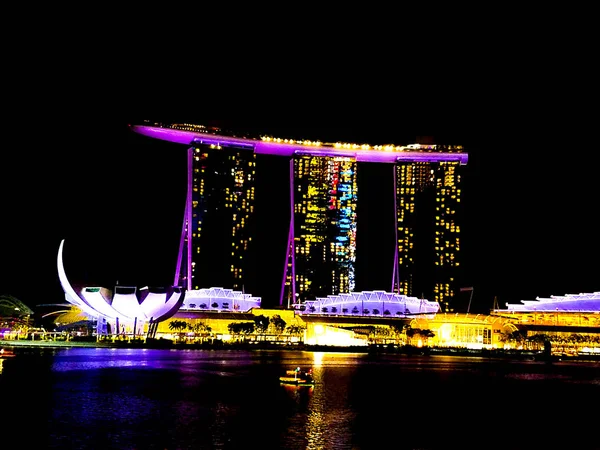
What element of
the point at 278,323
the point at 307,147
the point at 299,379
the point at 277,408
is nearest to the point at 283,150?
the point at 307,147

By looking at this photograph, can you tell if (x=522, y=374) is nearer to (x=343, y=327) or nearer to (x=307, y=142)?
(x=343, y=327)

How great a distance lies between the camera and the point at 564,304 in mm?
94438

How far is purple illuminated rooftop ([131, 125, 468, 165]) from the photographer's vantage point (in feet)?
307

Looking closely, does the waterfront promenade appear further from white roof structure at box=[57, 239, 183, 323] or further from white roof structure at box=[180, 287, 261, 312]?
white roof structure at box=[180, 287, 261, 312]

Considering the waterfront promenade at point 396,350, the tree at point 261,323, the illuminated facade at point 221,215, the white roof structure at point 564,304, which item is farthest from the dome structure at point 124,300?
the white roof structure at point 564,304

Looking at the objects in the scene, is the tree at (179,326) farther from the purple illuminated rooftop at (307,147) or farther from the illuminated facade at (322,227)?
the purple illuminated rooftop at (307,147)

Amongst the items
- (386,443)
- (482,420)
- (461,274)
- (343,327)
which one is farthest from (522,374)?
(461,274)

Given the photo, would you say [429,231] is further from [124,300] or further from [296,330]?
[124,300]

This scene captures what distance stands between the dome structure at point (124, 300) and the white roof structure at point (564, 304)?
4376 cm

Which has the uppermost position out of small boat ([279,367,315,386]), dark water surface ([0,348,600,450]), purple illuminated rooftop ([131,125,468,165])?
purple illuminated rooftop ([131,125,468,165])

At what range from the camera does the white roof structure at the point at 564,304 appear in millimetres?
92000

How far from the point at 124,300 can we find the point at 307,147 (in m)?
36.6

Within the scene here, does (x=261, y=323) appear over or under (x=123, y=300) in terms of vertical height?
under

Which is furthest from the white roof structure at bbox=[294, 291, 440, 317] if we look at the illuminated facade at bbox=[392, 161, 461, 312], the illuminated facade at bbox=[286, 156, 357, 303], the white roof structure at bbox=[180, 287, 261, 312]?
the white roof structure at bbox=[180, 287, 261, 312]
